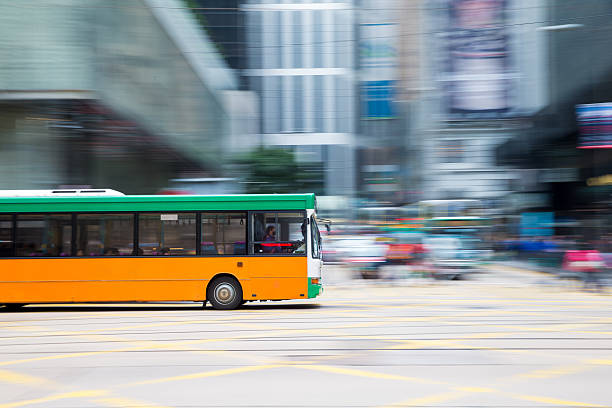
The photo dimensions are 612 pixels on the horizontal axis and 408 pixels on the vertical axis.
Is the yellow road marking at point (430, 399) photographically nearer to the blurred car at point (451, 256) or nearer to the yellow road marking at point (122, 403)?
the yellow road marking at point (122, 403)

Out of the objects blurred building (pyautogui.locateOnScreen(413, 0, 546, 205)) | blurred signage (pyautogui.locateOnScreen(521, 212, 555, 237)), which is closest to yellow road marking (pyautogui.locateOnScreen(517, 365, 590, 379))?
blurred signage (pyautogui.locateOnScreen(521, 212, 555, 237))

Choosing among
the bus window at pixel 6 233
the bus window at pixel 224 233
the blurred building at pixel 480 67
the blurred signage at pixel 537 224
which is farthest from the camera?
the blurred building at pixel 480 67

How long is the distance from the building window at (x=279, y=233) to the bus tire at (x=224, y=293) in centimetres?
74

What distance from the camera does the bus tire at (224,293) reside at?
492 inches

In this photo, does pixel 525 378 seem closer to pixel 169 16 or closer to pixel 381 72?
pixel 169 16

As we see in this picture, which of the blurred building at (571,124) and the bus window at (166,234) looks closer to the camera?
the bus window at (166,234)

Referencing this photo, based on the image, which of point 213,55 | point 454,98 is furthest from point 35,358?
point 454,98

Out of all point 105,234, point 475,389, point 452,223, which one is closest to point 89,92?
point 105,234

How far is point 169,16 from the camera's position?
95.1 feet

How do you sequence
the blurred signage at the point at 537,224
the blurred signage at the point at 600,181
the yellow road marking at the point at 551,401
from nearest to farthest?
the yellow road marking at the point at 551,401
the blurred signage at the point at 600,181
the blurred signage at the point at 537,224

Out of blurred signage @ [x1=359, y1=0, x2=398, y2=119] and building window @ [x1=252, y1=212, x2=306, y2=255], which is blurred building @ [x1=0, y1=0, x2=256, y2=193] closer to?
building window @ [x1=252, y1=212, x2=306, y2=255]

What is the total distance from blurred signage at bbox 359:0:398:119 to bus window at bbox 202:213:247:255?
32127 mm

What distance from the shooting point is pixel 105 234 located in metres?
12.8

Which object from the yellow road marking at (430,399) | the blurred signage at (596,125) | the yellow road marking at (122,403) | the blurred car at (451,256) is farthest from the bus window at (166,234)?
the blurred signage at (596,125)
